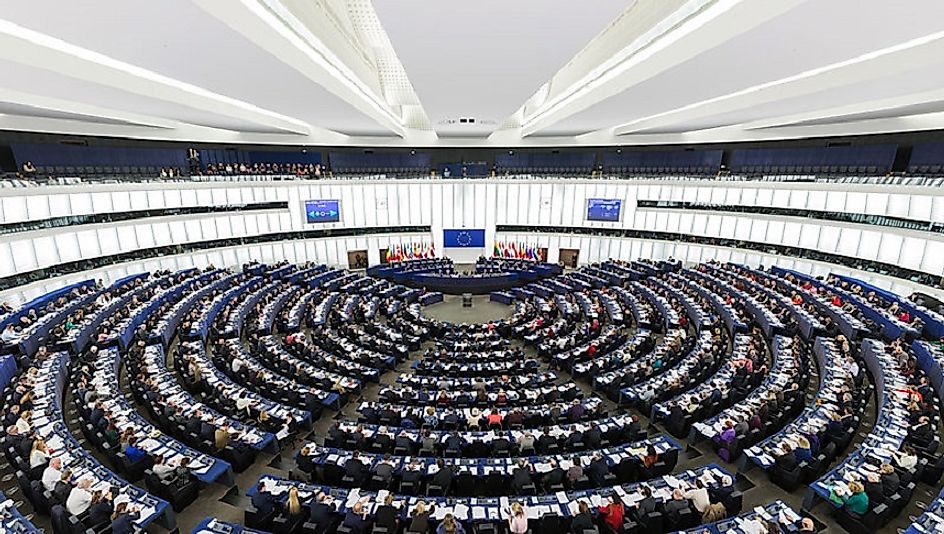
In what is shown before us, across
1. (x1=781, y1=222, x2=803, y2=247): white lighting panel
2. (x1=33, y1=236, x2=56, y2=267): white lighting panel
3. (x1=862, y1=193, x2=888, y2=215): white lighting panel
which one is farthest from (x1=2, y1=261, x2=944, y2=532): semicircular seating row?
(x1=781, y1=222, x2=803, y2=247): white lighting panel

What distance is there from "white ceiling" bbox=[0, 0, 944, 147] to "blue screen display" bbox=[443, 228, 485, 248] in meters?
18.2

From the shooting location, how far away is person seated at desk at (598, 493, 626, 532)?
8.84 metres

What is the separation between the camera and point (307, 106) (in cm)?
1895

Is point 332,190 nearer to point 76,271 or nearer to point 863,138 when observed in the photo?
point 76,271

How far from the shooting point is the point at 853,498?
9047mm

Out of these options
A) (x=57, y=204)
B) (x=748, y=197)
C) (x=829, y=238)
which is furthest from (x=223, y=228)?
(x=829, y=238)

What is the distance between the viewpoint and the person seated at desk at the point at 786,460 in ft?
34.6

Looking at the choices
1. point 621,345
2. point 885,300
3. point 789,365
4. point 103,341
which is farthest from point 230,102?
point 885,300

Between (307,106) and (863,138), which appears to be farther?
(863,138)

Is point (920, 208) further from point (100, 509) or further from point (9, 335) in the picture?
point (9, 335)

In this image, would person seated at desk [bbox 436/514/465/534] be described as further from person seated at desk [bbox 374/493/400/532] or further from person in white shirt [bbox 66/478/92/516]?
person in white shirt [bbox 66/478/92/516]

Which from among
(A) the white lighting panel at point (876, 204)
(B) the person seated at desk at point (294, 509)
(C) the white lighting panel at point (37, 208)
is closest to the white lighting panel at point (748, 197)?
(A) the white lighting panel at point (876, 204)

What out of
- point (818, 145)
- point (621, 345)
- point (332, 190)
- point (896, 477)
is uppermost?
point (818, 145)

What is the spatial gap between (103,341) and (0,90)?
997 centimetres
